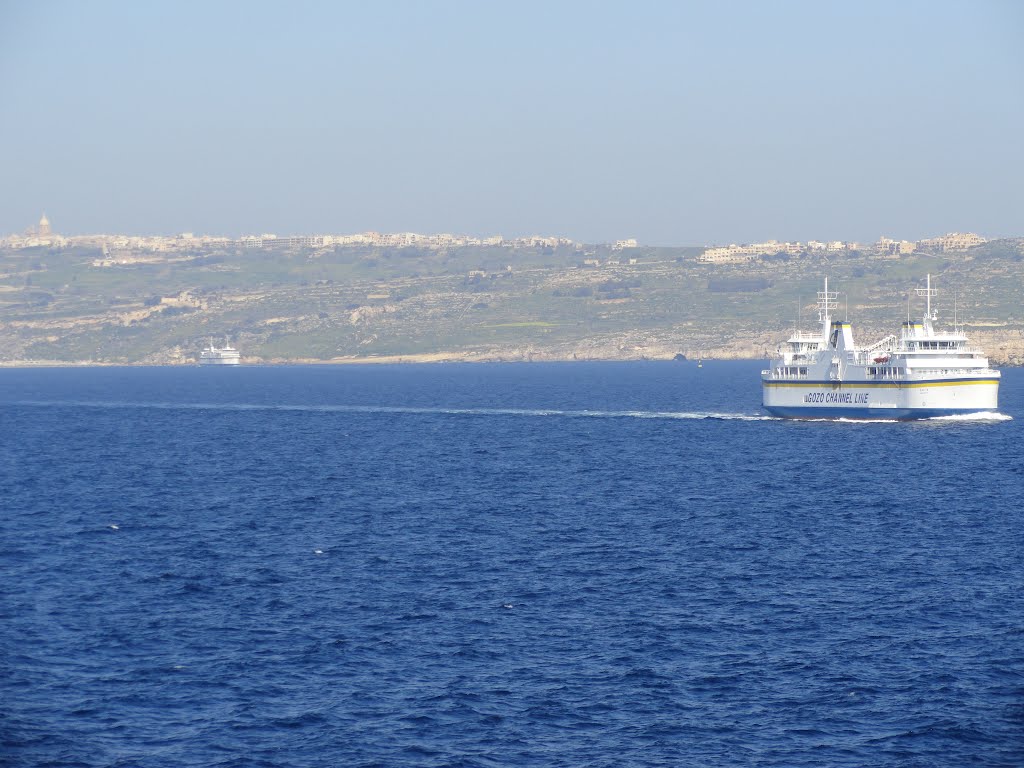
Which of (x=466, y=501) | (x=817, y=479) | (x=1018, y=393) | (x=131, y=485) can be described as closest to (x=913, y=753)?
(x=466, y=501)

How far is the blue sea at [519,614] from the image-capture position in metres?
34.3

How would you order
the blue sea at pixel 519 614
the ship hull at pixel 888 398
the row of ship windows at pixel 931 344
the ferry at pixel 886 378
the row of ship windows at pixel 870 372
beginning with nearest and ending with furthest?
the blue sea at pixel 519 614 < the row of ship windows at pixel 931 344 < the ferry at pixel 886 378 < the ship hull at pixel 888 398 < the row of ship windows at pixel 870 372

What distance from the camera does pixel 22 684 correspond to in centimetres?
3831

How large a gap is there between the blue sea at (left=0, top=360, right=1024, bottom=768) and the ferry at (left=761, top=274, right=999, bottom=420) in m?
19.1

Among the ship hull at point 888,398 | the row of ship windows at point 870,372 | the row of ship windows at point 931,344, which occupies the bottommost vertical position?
the ship hull at point 888,398

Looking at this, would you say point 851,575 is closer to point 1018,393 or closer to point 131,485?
point 131,485

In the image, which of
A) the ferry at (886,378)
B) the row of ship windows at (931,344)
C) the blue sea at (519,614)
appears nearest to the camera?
the blue sea at (519,614)

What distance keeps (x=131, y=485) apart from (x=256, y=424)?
53.9 meters

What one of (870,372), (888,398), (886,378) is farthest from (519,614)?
(870,372)

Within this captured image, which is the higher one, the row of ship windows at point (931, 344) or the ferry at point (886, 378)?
the row of ship windows at point (931, 344)

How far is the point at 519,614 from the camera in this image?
4597 cm

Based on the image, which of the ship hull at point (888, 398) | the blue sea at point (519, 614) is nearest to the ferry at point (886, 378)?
the ship hull at point (888, 398)

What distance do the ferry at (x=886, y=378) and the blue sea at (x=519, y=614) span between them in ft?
62.8

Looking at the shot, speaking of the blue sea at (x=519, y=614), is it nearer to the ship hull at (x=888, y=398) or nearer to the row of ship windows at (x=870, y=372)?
the ship hull at (x=888, y=398)
